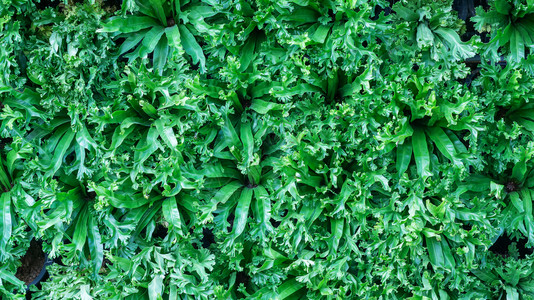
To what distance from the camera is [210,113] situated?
348cm

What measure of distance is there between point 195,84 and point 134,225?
3.72ft

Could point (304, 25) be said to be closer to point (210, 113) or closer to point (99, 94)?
point (210, 113)

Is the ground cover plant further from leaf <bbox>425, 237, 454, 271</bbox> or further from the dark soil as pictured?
the dark soil

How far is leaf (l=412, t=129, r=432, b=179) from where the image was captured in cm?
321

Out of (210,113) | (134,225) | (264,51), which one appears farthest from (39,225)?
(264,51)

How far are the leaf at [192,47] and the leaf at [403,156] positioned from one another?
156 cm

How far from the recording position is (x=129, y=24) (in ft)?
11.1

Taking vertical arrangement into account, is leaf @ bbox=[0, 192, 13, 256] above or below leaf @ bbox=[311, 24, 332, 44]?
below

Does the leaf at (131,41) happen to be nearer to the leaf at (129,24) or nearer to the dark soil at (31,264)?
the leaf at (129,24)

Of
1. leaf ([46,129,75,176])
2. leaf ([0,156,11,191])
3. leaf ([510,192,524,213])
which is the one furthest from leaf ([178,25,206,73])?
leaf ([510,192,524,213])

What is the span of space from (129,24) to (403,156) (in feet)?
7.27

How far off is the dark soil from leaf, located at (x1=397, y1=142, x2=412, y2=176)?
328 cm

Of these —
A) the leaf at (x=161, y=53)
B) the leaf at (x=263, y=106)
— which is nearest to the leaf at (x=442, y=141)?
the leaf at (x=263, y=106)

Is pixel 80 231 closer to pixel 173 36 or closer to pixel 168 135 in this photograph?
pixel 168 135
